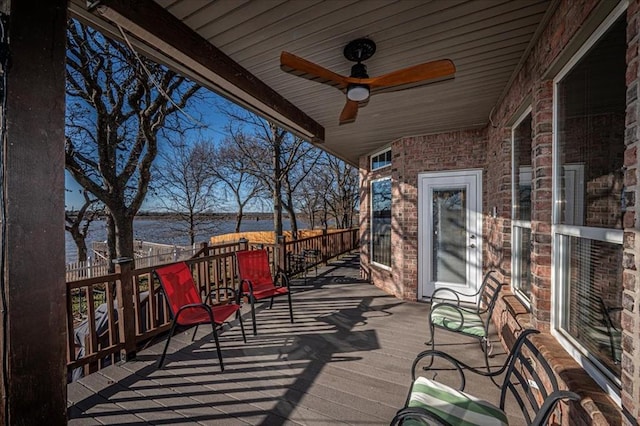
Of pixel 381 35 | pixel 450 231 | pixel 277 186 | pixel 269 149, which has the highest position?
pixel 269 149

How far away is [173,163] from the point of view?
13.3 metres

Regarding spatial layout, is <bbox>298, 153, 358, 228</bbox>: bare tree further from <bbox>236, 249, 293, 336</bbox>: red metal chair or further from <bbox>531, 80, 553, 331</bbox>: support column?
<bbox>531, 80, 553, 331</bbox>: support column

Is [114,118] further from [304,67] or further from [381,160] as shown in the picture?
[304,67]

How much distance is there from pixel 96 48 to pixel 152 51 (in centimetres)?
636

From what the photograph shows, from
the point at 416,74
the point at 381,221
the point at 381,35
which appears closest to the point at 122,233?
the point at 381,221

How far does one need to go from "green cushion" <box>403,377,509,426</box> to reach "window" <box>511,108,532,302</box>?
144 cm

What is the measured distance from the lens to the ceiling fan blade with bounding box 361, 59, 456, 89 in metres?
1.93

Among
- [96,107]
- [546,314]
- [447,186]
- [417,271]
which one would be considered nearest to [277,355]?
[546,314]

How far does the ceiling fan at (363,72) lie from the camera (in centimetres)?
195

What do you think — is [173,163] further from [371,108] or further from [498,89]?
[498,89]

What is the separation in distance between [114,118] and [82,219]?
4179 millimetres

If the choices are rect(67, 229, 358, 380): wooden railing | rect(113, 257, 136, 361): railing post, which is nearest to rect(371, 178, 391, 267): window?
rect(67, 229, 358, 380): wooden railing

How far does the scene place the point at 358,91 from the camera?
2.23 metres

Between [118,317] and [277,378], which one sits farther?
[118,317]
